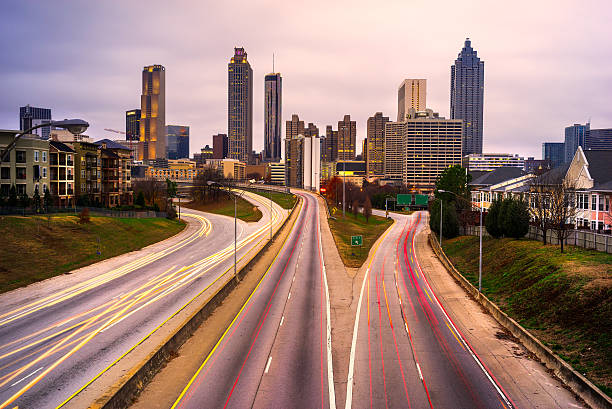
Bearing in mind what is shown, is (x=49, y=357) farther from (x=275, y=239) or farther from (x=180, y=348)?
(x=275, y=239)

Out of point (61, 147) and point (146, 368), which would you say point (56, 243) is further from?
point (146, 368)

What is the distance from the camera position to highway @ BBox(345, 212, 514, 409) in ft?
62.9

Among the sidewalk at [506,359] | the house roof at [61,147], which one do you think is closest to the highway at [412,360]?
the sidewalk at [506,359]

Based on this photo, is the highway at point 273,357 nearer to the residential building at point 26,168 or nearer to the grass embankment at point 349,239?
the grass embankment at point 349,239

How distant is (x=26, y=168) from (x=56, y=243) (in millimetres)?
27773

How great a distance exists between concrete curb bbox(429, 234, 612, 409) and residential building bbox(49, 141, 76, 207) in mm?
71224

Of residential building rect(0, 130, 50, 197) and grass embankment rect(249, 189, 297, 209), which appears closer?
residential building rect(0, 130, 50, 197)

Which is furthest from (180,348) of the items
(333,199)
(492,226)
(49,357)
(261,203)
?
(333,199)

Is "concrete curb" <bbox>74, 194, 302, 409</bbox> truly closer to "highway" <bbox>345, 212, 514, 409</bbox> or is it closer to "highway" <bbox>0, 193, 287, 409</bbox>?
"highway" <bbox>0, 193, 287, 409</bbox>

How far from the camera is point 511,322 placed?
95.3ft

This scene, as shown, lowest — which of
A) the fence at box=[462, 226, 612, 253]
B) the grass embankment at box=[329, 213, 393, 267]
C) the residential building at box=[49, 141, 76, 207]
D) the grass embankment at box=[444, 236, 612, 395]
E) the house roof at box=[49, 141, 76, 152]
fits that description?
the grass embankment at box=[329, 213, 393, 267]

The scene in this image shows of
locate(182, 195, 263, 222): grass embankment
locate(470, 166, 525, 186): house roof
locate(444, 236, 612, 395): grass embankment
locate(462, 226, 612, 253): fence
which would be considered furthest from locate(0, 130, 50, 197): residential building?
locate(470, 166, 525, 186): house roof

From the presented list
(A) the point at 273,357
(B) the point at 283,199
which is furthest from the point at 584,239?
(B) the point at 283,199

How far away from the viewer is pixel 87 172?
89688 millimetres
